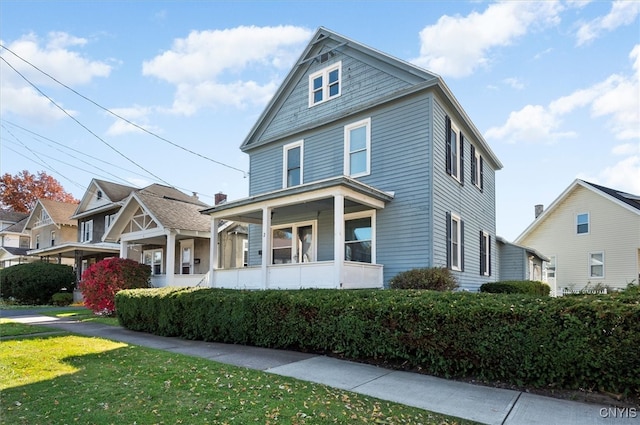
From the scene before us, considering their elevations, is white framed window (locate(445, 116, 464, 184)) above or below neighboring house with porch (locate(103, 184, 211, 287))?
above

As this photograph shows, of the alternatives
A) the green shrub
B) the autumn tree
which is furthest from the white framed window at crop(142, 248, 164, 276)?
the autumn tree

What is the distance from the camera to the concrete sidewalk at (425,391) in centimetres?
474

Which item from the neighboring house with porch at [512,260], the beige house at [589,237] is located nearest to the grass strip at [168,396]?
the neighboring house with porch at [512,260]

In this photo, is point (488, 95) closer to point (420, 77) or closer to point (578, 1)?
point (420, 77)

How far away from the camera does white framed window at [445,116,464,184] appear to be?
43.3ft

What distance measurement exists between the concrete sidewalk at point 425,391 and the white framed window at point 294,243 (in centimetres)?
602

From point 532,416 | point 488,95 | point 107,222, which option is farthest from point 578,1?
point 107,222

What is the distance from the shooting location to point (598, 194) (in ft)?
77.3

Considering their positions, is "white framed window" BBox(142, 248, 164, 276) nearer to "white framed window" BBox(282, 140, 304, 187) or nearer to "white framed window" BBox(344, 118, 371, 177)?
"white framed window" BBox(282, 140, 304, 187)

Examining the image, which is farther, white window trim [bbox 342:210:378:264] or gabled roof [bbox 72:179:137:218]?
gabled roof [bbox 72:179:137:218]

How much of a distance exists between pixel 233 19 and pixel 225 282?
9273mm

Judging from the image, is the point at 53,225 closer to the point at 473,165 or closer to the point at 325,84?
the point at 325,84

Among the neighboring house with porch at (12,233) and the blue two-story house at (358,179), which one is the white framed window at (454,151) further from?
the neighboring house with porch at (12,233)

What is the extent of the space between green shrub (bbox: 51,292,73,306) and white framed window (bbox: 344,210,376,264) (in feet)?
63.0
